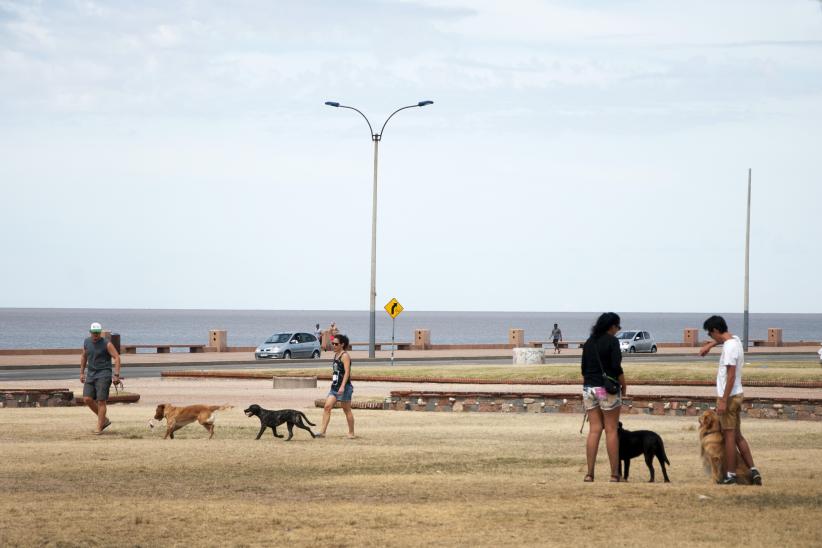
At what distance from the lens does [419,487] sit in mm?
12859

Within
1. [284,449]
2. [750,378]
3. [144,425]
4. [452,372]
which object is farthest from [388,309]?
[284,449]

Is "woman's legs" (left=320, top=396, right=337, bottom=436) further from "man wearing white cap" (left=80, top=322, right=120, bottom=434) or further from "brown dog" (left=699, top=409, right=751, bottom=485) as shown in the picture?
"brown dog" (left=699, top=409, right=751, bottom=485)

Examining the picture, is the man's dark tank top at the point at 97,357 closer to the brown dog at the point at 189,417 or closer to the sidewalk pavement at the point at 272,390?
the brown dog at the point at 189,417

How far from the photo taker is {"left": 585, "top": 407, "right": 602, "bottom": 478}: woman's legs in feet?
42.8

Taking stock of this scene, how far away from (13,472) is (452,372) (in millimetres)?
23564

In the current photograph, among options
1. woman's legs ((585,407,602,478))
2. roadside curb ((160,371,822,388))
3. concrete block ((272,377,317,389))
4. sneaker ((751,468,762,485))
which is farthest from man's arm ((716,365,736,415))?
concrete block ((272,377,317,389))

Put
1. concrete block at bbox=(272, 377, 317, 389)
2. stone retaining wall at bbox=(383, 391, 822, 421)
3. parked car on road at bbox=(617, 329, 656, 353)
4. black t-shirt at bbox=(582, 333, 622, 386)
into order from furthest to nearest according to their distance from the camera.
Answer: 1. parked car on road at bbox=(617, 329, 656, 353)
2. concrete block at bbox=(272, 377, 317, 389)
3. stone retaining wall at bbox=(383, 391, 822, 421)
4. black t-shirt at bbox=(582, 333, 622, 386)

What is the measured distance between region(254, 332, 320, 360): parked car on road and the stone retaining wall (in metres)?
34.0

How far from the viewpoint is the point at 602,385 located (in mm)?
13094

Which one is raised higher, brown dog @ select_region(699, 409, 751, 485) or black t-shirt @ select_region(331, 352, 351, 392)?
black t-shirt @ select_region(331, 352, 351, 392)

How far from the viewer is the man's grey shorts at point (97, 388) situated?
1873cm

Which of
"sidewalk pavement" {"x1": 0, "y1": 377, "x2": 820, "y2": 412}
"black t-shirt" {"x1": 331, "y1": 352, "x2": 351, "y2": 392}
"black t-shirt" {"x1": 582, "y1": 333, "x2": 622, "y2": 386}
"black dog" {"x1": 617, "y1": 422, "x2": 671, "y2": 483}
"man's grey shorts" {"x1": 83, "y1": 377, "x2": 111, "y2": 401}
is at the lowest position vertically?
"sidewalk pavement" {"x1": 0, "y1": 377, "x2": 820, "y2": 412}

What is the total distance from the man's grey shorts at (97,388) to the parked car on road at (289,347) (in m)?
39.4

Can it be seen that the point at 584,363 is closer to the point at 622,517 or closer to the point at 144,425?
the point at 622,517
